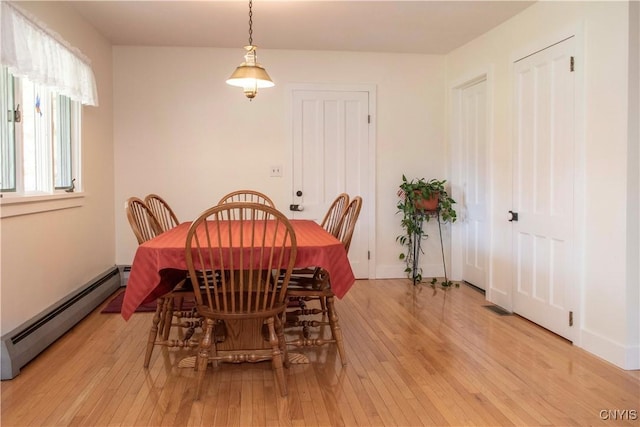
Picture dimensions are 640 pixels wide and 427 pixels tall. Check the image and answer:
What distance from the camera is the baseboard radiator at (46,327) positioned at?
2666mm

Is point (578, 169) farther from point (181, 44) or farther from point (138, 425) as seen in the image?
point (181, 44)

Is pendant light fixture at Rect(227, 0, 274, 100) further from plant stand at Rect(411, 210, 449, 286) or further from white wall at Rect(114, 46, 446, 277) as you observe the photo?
plant stand at Rect(411, 210, 449, 286)

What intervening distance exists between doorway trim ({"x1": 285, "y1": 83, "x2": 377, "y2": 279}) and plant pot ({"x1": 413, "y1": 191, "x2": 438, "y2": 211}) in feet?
1.55

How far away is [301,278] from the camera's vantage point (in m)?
3.17

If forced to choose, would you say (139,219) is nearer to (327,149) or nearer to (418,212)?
(327,149)

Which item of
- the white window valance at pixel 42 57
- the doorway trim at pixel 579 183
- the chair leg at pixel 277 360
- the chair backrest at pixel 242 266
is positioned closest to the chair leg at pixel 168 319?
the chair backrest at pixel 242 266

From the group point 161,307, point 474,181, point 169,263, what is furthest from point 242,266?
point 474,181

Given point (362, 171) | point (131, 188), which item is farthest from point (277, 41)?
Result: point (131, 188)

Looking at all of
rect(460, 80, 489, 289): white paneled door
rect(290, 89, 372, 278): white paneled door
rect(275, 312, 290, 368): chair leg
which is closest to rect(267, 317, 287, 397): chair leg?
rect(275, 312, 290, 368): chair leg

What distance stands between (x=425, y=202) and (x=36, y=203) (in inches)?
133

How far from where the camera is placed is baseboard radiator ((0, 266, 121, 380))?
2666 millimetres

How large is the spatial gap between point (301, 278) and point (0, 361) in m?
1.67

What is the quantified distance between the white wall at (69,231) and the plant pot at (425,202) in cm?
298

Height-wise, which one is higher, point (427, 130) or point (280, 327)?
point (427, 130)
